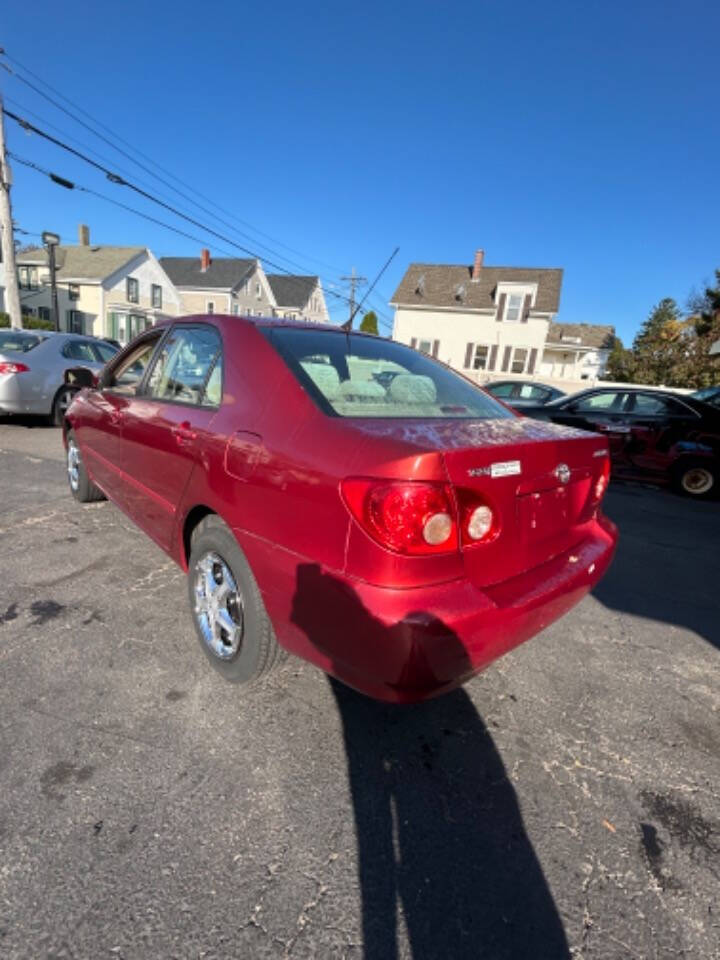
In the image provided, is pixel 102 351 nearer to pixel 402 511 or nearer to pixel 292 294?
pixel 402 511

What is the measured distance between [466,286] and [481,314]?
Result: 231 cm

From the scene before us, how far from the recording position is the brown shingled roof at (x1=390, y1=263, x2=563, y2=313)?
89.0ft

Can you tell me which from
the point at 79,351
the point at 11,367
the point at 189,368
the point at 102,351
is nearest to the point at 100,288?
the point at 102,351

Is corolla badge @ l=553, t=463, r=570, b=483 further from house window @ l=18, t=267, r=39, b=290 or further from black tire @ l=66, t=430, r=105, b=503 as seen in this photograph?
house window @ l=18, t=267, r=39, b=290

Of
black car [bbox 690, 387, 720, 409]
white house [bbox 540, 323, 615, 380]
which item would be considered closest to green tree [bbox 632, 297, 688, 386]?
white house [bbox 540, 323, 615, 380]

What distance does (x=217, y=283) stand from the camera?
3803cm

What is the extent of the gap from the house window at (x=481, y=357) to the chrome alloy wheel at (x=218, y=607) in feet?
88.6

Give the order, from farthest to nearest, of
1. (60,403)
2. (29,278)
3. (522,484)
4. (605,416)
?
1. (29,278)
2. (60,403)
3. (605,416)
4. (522,484)

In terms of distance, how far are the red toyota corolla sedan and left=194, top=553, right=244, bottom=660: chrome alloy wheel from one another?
0.4 inches


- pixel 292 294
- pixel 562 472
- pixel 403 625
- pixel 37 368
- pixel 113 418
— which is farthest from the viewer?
pixel 292 294

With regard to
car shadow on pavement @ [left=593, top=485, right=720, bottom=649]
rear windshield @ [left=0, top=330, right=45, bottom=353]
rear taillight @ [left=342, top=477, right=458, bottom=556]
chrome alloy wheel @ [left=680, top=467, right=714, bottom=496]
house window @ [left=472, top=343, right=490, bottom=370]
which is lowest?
car shadow on pavement @ [left=593, top=485, right=720, bottom=649]

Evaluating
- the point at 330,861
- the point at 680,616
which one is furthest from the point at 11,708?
the point at 680,616

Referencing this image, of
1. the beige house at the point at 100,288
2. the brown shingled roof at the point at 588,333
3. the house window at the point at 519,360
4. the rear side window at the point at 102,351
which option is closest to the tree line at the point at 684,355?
the house window at the point at 519,360

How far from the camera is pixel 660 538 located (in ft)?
15.7
